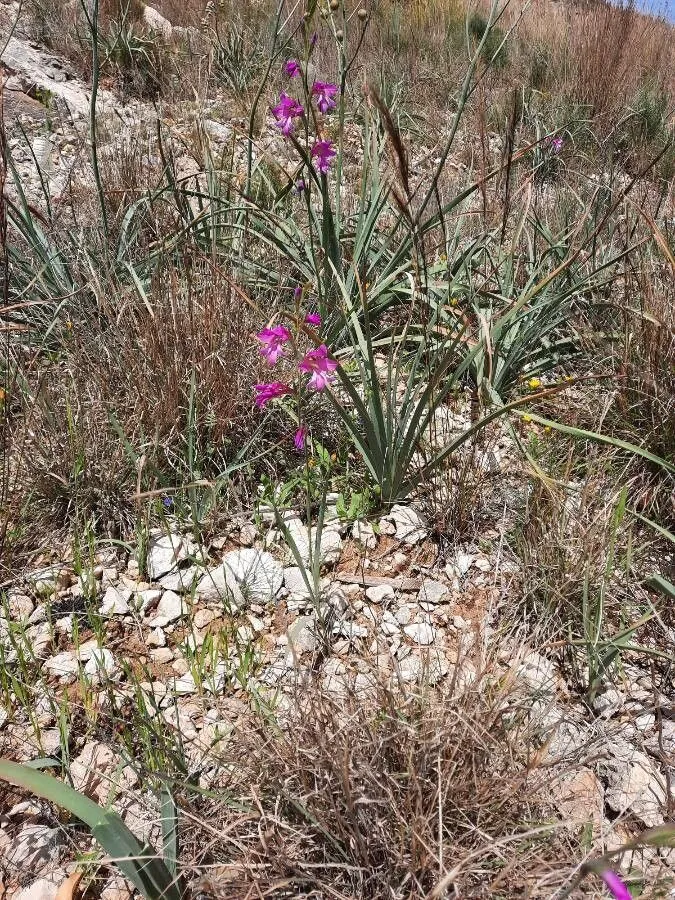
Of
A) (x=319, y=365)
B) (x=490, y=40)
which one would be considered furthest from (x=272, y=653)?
(x=490, y=40)

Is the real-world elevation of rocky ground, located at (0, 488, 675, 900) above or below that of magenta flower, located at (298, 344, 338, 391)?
below

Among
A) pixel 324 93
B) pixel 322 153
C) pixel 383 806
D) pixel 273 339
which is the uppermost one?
pixel 324 93

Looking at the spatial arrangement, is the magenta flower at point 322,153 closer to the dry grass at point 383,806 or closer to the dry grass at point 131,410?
the dry grass at point 131,410

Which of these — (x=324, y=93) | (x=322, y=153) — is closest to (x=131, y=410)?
(x=322, y=153)

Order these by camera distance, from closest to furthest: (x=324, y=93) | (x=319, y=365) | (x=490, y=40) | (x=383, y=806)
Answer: (x=383, y=806), (x=319, y=365), (x=324, y=93), (x=490, y=40)

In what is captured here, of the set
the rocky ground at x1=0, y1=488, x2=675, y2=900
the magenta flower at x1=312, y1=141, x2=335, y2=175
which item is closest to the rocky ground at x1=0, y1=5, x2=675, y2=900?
the rocky ground at x1=0, y1=488, x2=675, y2=900

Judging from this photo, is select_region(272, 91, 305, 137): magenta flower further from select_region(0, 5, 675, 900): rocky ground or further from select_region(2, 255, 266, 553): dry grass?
select_region(0, 5, 675, 900): rocky ground

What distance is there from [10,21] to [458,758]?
6211mm

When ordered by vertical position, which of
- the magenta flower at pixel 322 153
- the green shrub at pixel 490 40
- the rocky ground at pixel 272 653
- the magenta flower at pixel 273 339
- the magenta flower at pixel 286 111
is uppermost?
the green shrub at pixel 490 40

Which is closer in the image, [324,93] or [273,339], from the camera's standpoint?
[273,339]

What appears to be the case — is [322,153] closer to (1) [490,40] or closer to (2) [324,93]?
(2) [324,93]

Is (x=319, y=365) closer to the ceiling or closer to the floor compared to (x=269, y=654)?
closer to the ceiling

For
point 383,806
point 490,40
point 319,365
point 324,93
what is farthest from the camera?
point 490,40

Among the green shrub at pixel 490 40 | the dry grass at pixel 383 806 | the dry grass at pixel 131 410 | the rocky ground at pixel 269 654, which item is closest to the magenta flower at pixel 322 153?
the dry grass at pixel 131 410
